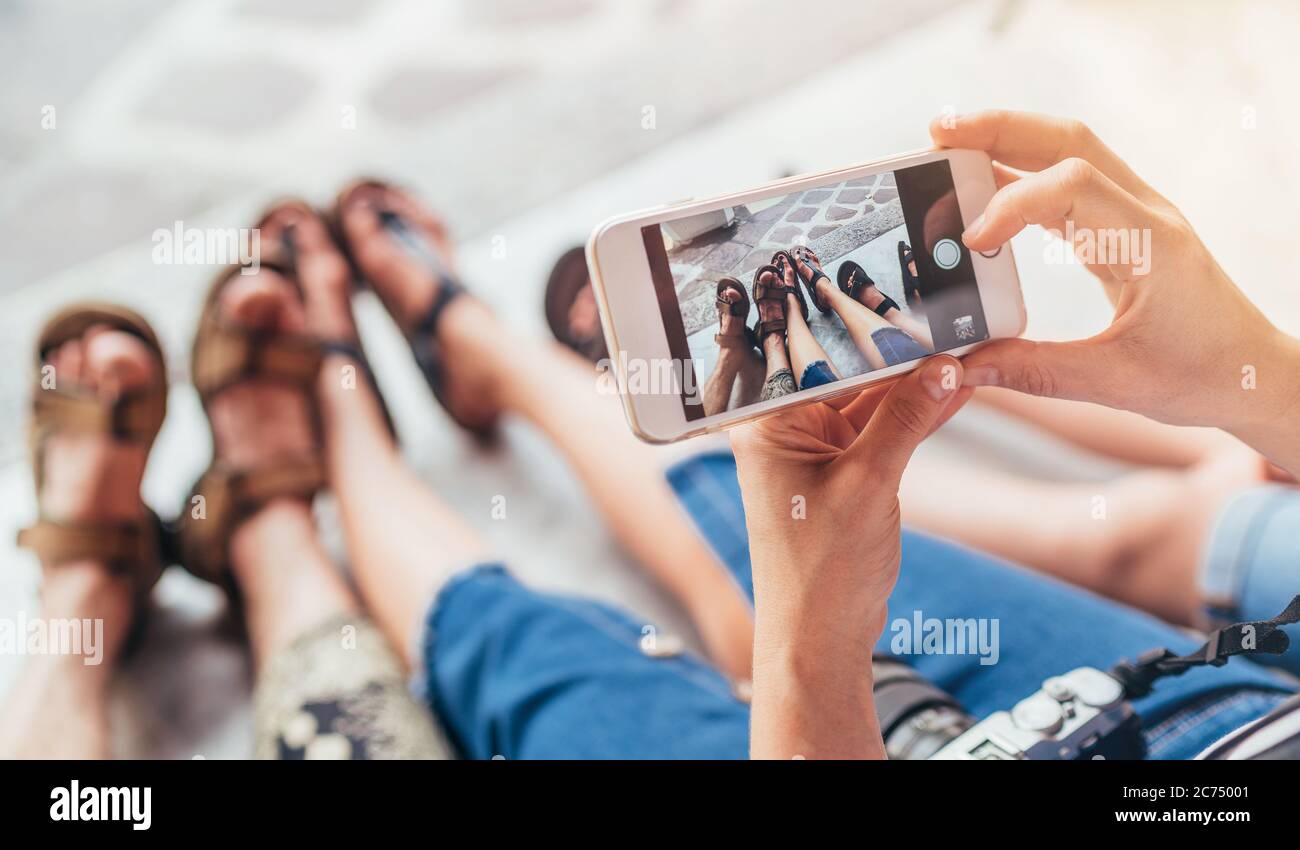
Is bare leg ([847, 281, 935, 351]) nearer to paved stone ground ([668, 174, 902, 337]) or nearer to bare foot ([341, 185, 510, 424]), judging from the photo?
paved stone ground ([668, 174, 902, 337])

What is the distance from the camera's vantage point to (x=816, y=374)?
38 centimetres

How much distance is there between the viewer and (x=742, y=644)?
61cm

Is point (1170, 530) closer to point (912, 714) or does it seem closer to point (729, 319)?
point (912, 714)

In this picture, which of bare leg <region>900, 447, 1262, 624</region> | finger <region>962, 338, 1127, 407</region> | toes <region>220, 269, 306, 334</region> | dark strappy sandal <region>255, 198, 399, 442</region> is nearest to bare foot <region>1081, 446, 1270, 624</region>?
bare leg <region>900, 447, 1262, 624</region>

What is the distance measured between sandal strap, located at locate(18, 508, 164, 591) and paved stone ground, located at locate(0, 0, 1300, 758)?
6 centimetres

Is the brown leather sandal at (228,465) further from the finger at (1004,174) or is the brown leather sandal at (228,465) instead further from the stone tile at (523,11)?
the finger at (1004,174)

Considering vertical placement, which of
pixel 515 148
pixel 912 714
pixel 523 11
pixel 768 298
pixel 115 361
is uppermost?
pixel 523 11

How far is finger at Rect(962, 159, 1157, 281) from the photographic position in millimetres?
351

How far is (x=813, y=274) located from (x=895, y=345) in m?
0.05

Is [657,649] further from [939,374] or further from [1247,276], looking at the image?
[1247,276]

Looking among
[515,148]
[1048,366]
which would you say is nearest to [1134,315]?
[1048,366]

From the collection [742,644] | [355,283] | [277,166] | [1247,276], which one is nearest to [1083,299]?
[1247,276]

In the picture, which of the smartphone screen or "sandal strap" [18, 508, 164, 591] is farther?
"sandal strap" [18, 508, 164, 591]

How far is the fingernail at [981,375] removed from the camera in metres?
0.39
